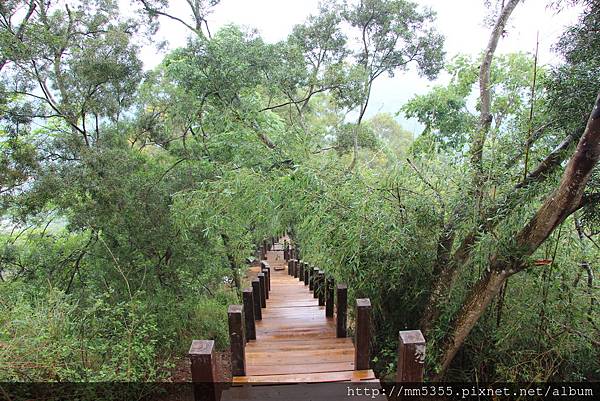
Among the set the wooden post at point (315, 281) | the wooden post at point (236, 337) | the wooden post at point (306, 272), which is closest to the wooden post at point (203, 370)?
the wooden post at point (236, 337)

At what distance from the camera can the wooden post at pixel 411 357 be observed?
6.33ft

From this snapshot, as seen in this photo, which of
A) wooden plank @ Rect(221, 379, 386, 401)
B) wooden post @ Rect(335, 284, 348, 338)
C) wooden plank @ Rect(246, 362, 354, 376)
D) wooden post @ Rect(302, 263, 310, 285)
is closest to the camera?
wooden plank @ Rect(221, 379, 386, 401)

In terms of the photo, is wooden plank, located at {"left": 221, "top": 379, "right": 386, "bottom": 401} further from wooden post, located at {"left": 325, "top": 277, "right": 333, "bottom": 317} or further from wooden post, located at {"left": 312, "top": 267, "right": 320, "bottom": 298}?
wooden post, located at {"left": 312, "top": 267, "right": 320, "bottom": 298}

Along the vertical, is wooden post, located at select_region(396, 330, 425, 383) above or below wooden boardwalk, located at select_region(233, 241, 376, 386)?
above

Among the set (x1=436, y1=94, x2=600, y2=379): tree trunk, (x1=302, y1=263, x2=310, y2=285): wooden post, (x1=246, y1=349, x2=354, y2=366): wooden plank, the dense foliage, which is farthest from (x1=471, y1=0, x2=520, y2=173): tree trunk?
(x1=302, y1=263, x2=310, y2=285): wooden post

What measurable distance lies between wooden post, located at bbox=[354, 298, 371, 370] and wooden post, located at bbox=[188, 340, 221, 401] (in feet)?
3.71

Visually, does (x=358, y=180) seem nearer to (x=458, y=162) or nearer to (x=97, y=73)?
(x=458, y=162)

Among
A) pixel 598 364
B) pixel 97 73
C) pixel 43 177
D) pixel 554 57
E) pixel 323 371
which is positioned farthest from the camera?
pixel 97 73

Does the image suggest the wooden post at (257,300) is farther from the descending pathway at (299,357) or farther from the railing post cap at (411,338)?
the railing post cap at (411,338)

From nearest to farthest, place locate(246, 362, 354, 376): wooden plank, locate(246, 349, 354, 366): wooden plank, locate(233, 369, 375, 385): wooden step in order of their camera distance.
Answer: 1. locate(233, 369, 375, 385): wooden step
2. locate(246, 362, 354, 376): wooden plank
3. locate(246, 349, 354, 366): wooden plank

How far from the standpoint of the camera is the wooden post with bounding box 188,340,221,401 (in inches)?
76.0

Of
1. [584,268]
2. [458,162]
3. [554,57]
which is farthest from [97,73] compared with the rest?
[584,268]

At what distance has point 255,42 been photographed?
18.3ft

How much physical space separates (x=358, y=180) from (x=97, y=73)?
373cm
